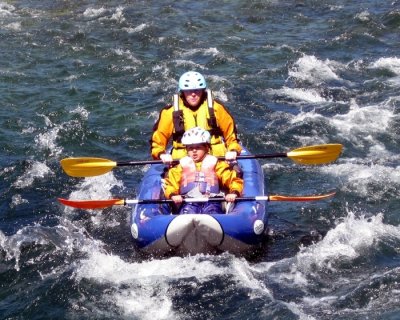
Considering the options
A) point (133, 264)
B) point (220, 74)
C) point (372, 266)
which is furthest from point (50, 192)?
point (220, 74)

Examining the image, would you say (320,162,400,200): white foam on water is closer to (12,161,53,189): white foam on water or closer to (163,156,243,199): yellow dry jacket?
(163,156,243,199): yellow dry jacket

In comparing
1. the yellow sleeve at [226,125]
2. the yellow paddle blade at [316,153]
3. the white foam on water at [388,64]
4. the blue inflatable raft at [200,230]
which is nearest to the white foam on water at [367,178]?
the yellow paddle blade at [316,153]

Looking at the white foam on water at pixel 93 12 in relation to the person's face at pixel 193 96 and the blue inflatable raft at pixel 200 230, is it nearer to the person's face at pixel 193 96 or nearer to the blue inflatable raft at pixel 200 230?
the person's face at pixel 193 96

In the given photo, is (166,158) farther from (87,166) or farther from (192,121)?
(87,166)

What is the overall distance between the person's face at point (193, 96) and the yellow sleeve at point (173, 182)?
1.09 metres

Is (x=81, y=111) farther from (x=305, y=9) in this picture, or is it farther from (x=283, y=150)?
(x=305, y=9)

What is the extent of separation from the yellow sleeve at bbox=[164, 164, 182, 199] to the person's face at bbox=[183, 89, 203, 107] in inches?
43.0

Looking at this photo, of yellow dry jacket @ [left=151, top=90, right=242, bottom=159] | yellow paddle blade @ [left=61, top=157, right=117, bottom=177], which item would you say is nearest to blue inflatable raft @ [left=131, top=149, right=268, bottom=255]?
yellow paddle blade @ [left=61, top=157, right=117, bottom=177]

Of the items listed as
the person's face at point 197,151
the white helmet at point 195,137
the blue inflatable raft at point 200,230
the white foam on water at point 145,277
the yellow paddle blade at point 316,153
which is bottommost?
the white foam on water at point 145,277

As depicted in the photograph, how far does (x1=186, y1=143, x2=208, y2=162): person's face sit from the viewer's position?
8.59 m

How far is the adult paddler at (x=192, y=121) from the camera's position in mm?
9367

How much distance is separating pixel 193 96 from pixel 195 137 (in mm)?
1070

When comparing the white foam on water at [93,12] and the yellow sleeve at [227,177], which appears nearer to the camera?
the yellow sleeve at [227,177]

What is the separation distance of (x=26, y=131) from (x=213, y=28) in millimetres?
7108
